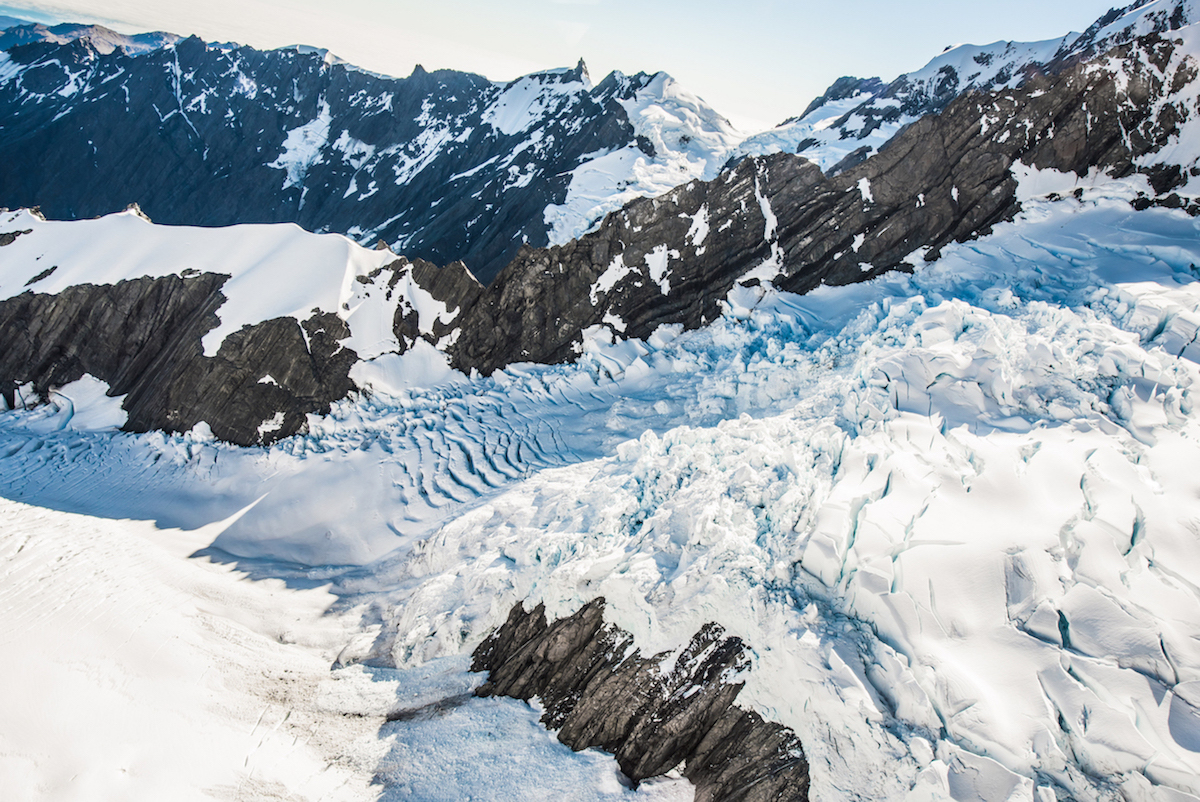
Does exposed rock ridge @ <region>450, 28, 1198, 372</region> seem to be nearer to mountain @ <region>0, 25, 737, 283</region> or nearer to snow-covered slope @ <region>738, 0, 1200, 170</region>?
mountain @ <region>0, 25, 737, 283</region>

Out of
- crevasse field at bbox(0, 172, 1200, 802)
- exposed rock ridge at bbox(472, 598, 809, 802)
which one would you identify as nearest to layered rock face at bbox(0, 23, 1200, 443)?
crevasse field at bbox(0, 172, 1200, 802)

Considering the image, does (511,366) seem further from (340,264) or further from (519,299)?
(340,264)

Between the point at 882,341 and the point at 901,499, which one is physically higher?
the point at 882,341

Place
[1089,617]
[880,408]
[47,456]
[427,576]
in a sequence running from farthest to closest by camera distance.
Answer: [47,456], [427,576], [880,408], [1089,617]

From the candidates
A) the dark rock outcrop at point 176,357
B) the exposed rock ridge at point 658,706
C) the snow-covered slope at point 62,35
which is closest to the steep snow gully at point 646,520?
the exposed rock ridge at point 658,706

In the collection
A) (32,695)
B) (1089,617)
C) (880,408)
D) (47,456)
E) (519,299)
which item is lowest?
(1089,617)

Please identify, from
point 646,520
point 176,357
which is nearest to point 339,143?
point 176,357

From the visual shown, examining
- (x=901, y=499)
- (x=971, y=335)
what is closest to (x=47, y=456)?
(x=901, y=499)
